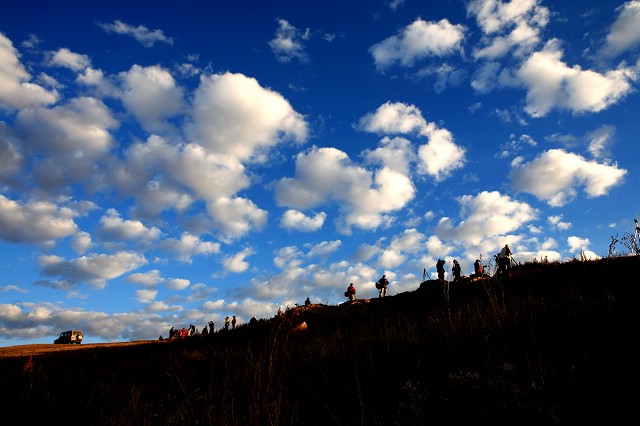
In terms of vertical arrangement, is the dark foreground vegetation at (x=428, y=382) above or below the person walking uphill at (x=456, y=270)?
below

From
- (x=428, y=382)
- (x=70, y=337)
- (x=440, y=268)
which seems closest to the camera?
(x=428, y=382)

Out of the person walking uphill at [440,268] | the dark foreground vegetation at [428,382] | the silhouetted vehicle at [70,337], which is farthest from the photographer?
the silhouetted vehicle at [70,337]

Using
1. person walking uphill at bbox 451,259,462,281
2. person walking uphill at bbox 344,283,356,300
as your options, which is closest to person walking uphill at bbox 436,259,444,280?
person walking uphill at bbox 451,259,462,281

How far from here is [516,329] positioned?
206 inches

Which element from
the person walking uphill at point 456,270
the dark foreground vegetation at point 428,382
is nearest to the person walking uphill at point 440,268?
the person walking uphill at point 456,270

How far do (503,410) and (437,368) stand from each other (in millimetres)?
1895

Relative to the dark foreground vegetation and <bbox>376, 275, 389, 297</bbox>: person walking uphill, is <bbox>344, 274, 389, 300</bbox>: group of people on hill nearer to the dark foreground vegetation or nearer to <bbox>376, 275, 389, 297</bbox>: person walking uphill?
<bbox>376, 275, 389, 297</bbox>: person walking uphill

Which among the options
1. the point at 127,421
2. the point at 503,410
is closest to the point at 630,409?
the point at 503,410

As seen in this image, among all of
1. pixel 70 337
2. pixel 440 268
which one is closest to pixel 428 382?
pixel 440 268

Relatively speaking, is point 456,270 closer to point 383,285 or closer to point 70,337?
point 383,285

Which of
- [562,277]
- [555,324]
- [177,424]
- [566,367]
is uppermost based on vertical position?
[562,277]

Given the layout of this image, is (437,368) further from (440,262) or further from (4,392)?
(440,262)

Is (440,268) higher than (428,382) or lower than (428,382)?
higher

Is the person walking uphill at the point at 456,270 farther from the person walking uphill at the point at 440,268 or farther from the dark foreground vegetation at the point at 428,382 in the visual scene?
the dark foreground vegetation at the point at 428,382
